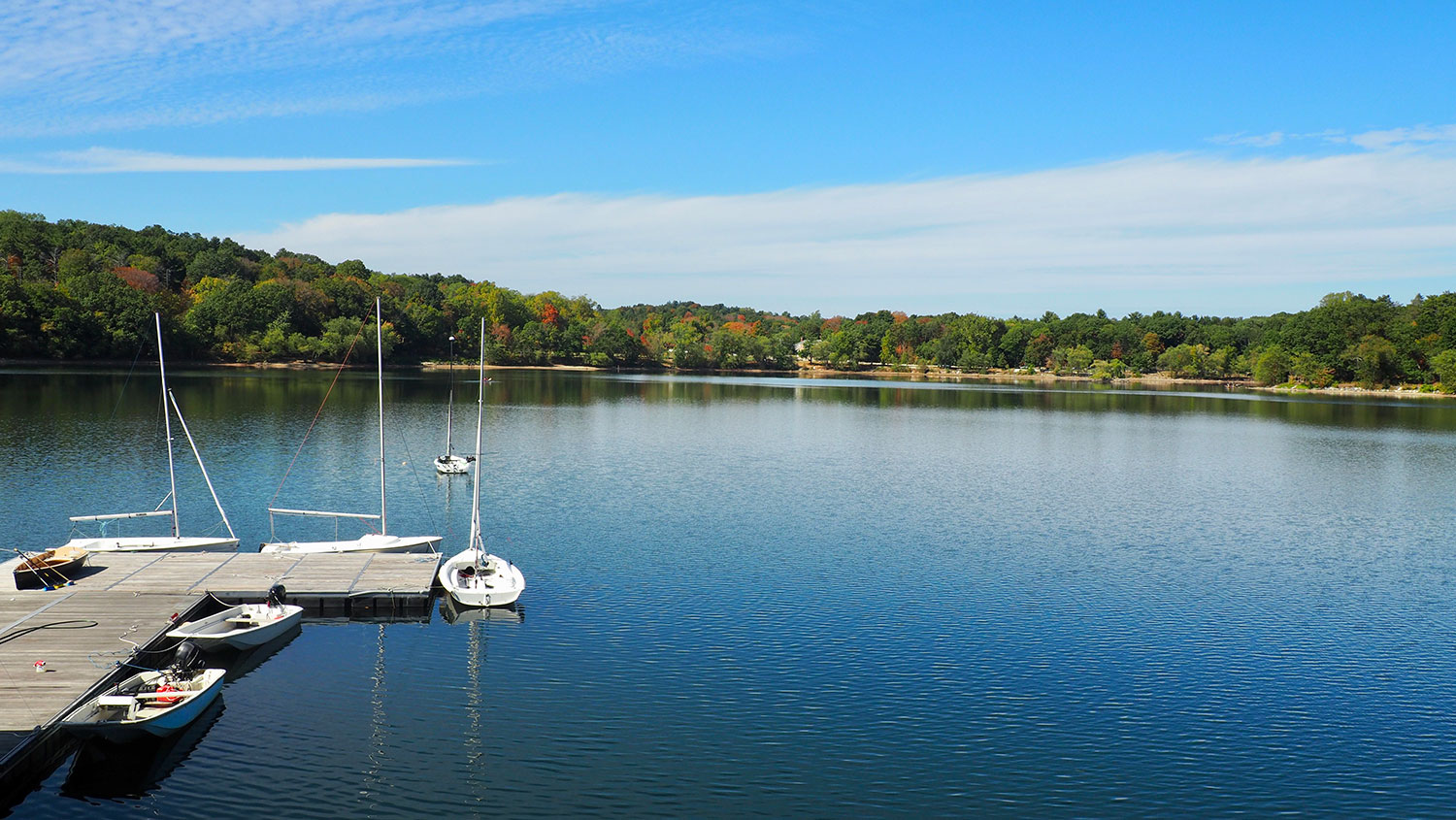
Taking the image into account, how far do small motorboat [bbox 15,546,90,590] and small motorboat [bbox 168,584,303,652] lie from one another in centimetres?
506

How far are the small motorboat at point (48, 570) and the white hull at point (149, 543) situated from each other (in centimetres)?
290

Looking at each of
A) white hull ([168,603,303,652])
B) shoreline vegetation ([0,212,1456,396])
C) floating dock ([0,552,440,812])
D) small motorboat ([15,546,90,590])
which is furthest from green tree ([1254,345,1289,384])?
small motorboat ([15,546,90,590])

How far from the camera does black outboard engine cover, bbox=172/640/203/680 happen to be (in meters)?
20.2

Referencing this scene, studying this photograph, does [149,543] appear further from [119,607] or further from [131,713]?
[131,713]

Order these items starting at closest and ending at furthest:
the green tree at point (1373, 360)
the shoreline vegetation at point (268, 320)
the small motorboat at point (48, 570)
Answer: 1. the small motorboat at point (48, 570)
2. the shoreline vegetation at point (268, 320)
3. the green tree at point (1373, 360)

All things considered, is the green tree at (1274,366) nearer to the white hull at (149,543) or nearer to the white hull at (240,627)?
the white hull at (149,543)

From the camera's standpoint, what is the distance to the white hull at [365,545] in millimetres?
31859

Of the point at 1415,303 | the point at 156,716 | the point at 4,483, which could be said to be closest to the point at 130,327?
the point at 4,483

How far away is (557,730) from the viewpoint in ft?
65.5

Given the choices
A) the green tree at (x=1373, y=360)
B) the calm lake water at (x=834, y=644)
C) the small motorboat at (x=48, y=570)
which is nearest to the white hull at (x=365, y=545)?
the calm lake water at (x=834, y=644)

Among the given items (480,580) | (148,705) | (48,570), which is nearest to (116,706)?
(148,705)

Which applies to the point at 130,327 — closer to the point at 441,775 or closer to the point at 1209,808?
the point at 441,775

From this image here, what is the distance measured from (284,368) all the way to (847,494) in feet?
399

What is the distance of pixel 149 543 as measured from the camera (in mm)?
31797
